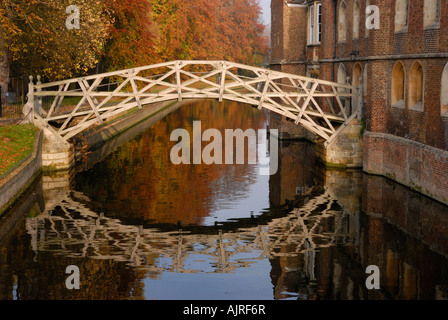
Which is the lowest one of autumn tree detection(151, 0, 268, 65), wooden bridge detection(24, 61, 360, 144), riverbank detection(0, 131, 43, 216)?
riverbank detection(0, 131, 43, 216)

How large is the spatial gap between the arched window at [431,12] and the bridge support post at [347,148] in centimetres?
623

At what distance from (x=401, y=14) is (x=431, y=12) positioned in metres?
2.46

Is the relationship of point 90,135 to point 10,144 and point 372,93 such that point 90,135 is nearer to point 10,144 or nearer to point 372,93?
point 10,144

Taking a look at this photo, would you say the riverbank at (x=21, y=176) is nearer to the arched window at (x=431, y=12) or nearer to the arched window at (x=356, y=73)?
the arched window at (x=356, y=73)

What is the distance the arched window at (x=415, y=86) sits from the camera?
872 inches

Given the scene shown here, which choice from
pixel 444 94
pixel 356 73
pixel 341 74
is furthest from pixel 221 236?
pixel 341 74

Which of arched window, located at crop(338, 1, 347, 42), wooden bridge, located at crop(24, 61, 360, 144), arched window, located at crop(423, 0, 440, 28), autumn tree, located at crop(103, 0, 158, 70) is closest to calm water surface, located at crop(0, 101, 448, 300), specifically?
wooden bridge, located at crop(24, 61, 360, 144)

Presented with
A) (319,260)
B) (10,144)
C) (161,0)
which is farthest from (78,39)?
(161,0)

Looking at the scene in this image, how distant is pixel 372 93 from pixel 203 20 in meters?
47.5

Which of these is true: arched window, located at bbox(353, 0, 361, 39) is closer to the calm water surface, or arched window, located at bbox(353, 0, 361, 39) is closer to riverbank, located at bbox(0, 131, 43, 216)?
the calm water surface

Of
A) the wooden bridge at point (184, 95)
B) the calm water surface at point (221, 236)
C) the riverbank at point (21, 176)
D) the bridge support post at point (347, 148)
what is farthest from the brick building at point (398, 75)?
the riverbank at point (21, 176)

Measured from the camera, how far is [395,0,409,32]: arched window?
23234 millimetres

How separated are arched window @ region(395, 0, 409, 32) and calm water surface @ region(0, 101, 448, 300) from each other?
5256 mm

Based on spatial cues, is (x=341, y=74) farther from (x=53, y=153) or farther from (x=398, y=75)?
(x=53, y=153)
